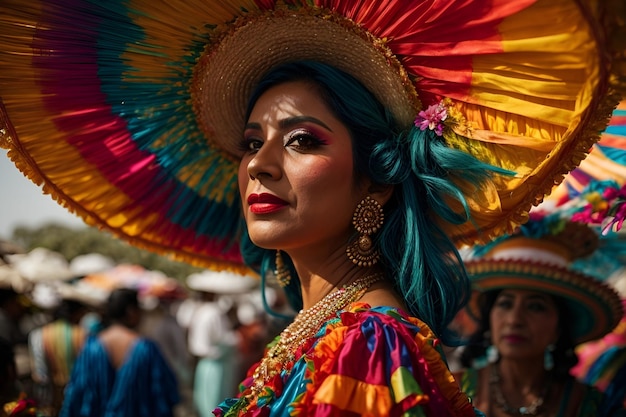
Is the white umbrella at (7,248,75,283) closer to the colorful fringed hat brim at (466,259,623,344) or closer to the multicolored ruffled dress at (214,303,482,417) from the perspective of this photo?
the colorful fringed hat brim at (466,259,623,344)

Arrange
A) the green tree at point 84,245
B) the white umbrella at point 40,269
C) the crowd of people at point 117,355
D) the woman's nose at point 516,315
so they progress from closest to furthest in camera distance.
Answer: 1. the woman's nose at point 516,315
2. the crowd of people at point 117,355
3. the white umbrella at point 40,269
4. the green tree at point 84,245

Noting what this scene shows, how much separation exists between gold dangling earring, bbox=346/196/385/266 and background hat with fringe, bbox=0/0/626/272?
12.3 inches

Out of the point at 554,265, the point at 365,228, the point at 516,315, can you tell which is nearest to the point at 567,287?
the point at 554,265

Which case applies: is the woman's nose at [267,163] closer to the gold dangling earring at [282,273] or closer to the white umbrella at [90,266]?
the gold dangling earring at [282,273]

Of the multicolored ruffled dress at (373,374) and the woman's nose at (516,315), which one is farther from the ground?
the woman's nose at (516,315)

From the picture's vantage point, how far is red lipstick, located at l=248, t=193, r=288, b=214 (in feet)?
7.75

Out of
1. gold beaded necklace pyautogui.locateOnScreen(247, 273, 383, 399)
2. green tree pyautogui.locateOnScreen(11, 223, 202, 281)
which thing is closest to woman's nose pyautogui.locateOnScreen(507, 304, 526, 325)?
gold beaded necklace pyautogui.locateOnScreen(247, 273, 383, 399)

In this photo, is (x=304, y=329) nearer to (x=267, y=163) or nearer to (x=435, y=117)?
(x=267, y=163)

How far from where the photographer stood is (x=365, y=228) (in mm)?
2447

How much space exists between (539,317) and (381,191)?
6.24 feet

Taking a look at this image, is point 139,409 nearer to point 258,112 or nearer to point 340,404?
point 258,112

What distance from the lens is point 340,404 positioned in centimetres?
181

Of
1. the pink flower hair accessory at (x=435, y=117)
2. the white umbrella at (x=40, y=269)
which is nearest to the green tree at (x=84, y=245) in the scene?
the white umbrella at (x=40, y=269)

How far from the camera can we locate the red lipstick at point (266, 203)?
2361mm
